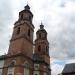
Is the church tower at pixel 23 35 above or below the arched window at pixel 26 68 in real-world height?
above

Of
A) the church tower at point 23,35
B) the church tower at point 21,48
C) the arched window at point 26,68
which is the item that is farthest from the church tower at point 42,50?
the church tower at point 23,35

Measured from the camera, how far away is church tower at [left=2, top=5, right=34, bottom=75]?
107ft

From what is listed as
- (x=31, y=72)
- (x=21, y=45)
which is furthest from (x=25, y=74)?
(x=21, y=45)

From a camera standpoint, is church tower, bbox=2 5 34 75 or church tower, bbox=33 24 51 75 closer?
church tower, bbox=2 5 34 75

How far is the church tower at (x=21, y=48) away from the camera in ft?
107

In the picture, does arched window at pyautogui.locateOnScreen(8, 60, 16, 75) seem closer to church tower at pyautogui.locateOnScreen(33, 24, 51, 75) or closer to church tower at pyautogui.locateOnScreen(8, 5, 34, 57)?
church tower at pyautogui.locateOnScreen(8, 5, 34, 57)

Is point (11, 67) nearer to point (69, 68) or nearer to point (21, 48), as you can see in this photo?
point (21, 48)

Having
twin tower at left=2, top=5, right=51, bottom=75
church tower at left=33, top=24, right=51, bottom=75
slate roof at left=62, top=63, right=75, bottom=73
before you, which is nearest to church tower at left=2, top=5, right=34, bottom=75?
twin tower at left=2, top=5, right=51, bottom=75

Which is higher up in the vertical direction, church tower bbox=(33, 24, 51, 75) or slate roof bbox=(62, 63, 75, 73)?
church tower bbox=(33, 24, 51, 75)

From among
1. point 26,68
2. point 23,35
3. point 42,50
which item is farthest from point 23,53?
point 42,50

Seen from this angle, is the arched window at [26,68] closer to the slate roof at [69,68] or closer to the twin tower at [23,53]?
the twin tower at [23,53]

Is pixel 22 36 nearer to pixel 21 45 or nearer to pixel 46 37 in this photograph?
pixel 21 45

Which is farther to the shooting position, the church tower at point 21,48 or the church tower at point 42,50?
the church tower at point 42,50

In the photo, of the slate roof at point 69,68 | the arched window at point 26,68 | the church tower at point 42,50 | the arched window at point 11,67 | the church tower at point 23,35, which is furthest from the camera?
the slate roof at point 69,68
